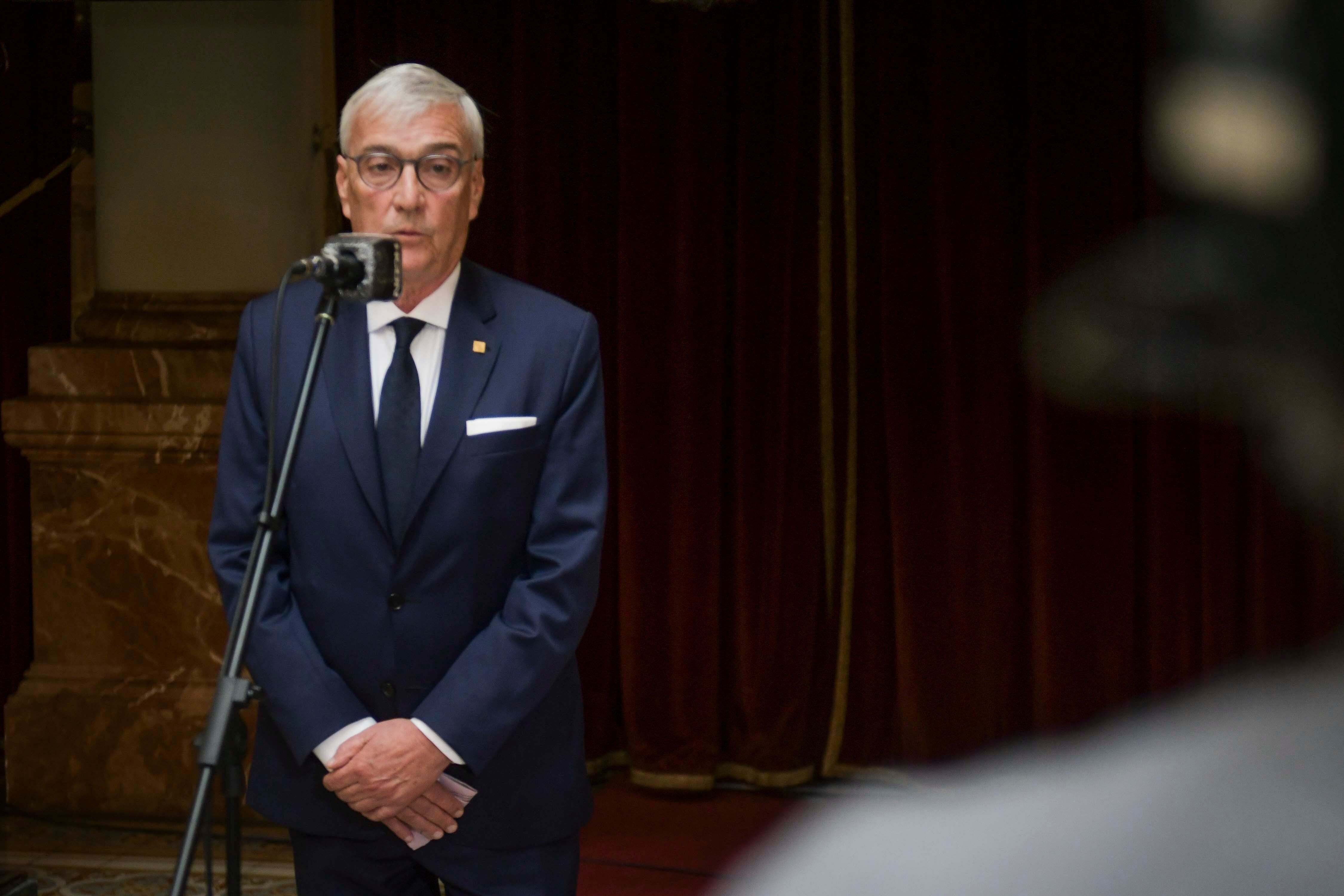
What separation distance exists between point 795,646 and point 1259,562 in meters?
1.12

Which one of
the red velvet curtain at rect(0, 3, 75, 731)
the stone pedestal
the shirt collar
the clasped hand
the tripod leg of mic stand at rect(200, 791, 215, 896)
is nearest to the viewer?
the tripod leg of mic stand at rect(200, 791, 215, 896)

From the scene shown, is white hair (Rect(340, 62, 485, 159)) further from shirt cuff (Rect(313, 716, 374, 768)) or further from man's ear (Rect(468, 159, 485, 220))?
shirt cuff (Rect(313, 716, 374, 768))

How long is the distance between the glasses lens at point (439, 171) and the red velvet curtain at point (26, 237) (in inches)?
101

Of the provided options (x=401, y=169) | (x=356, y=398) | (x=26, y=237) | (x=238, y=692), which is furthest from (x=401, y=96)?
(x=26, y=237)

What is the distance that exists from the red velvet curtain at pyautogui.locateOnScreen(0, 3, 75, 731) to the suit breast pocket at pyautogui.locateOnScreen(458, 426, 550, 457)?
2620mm

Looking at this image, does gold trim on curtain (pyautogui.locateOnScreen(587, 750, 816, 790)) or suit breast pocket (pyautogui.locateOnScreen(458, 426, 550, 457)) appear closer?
suit breast pocket (pyautogui.locateOnScreen(458, 426, 550, 457))

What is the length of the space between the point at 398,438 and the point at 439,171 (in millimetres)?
307

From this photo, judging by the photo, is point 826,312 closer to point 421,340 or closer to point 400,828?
point 421,340

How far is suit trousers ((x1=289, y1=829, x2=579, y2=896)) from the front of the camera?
1.63 m

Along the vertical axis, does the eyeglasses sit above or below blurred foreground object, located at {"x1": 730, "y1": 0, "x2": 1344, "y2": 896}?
above

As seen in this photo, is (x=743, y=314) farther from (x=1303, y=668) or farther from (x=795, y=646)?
(x=1303, y=668)

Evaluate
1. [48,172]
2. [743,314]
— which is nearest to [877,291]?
[743,314]

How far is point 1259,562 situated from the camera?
3.34 metres

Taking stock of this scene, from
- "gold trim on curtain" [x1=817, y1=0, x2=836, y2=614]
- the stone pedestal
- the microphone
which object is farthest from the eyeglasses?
"gold trim on curtain" [x1=817, y1=0, x2=836, y2=614]
